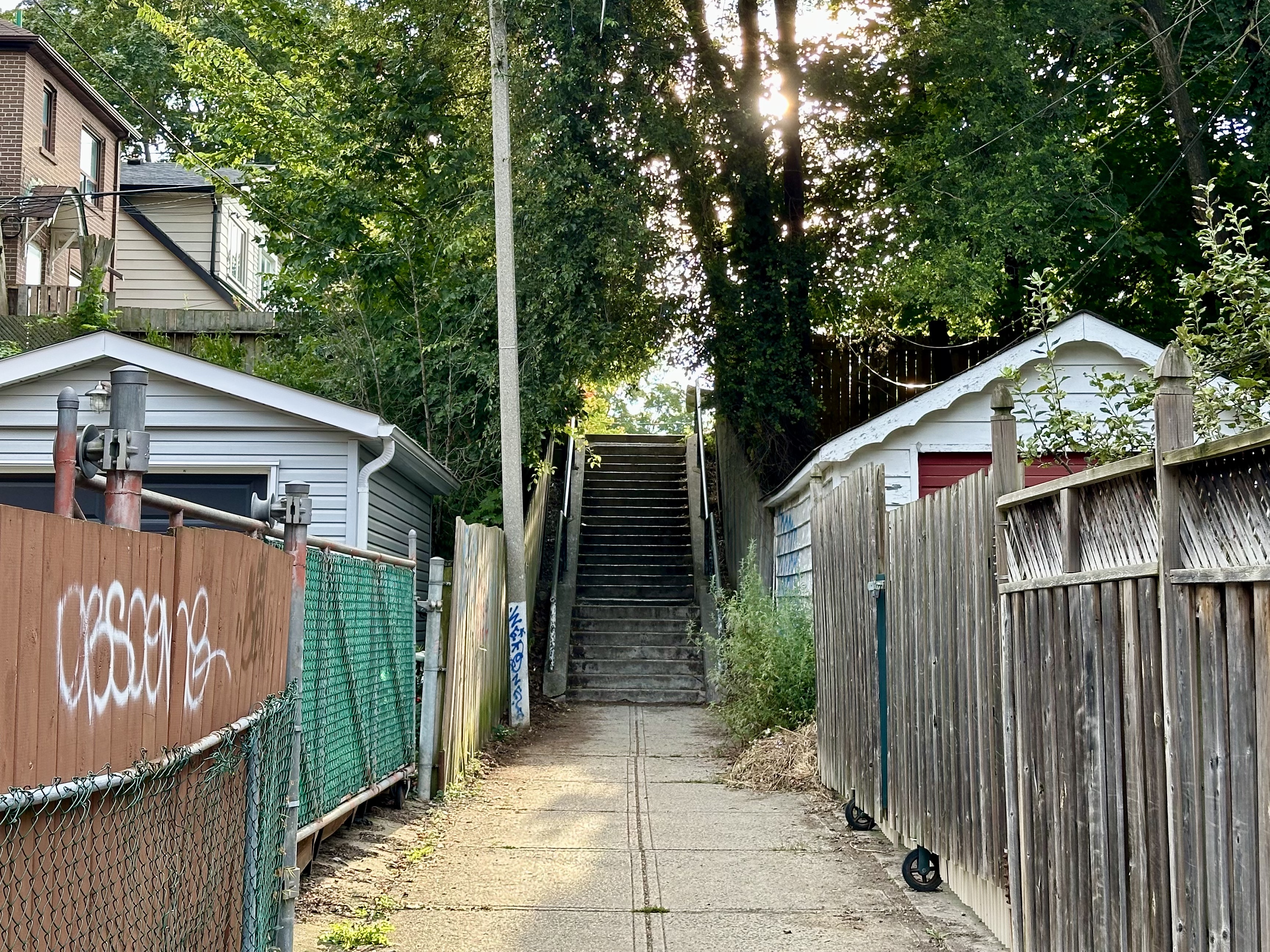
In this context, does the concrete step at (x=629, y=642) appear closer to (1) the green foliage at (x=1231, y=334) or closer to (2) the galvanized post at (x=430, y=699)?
(2) the galvanized post at (x=430, y=699)

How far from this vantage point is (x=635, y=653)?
1691cm

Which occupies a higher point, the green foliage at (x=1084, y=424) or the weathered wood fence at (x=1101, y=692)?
the green foliage at (x=1084, y=424)

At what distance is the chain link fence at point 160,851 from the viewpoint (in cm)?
263

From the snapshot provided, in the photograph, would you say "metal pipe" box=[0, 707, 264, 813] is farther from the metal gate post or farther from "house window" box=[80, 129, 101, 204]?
"house window" box=[80, 129, 101, 204]

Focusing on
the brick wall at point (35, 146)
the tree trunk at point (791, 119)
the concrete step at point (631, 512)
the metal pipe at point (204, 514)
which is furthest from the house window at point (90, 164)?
the metal pipe at point (204, 514)

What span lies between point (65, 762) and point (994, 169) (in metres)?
14.2

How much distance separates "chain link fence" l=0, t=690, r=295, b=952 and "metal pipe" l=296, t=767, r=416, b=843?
761 millimetres

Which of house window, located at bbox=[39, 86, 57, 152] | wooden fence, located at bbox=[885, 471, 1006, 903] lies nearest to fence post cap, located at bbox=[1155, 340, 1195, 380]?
wooden fence, located at bbox=[885, 471, 1006, 903]

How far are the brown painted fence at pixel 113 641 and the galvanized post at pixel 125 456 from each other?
0.11 metres

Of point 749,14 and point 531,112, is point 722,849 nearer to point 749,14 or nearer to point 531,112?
point 531,112

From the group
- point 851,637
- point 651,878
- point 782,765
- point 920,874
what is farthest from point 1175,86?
point 651,878

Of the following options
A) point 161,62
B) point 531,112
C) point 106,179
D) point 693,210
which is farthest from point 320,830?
point 161,62

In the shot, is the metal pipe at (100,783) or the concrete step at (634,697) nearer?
the metal pipe at (100,783)

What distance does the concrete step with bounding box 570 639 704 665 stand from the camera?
54.9 ft
